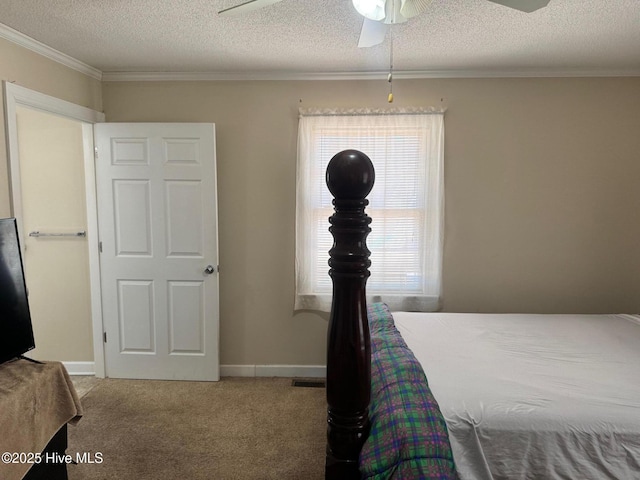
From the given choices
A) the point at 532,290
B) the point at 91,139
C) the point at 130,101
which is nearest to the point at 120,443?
the point at 91,139

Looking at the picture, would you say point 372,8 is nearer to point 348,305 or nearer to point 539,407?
point 348,305

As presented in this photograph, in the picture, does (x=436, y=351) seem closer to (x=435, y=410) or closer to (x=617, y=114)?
(x=435, y=410)

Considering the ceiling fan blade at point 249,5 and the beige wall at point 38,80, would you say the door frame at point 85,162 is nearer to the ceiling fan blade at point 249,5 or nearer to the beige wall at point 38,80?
the beige wall at point 38,80

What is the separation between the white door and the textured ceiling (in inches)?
22.0

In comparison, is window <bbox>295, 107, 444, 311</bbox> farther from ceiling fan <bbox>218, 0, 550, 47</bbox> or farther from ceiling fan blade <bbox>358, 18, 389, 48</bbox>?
ceiling fan <bbox>218, 0, 550, 47</bbox>

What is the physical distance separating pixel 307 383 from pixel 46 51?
2.94 metres

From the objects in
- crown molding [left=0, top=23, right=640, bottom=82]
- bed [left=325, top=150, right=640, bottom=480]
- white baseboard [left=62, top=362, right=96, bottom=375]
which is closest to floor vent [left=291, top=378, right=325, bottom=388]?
bed [left=325, top=150, right=640, bottom=480]

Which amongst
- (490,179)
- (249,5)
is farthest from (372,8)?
(490,179)

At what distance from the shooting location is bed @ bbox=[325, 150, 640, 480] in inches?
40.9

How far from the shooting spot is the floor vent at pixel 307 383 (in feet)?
10.1

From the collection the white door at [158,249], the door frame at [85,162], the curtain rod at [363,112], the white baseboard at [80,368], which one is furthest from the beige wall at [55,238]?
the curtain rod at [363,112]

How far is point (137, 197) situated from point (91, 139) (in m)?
0.55

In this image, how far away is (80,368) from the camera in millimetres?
3273

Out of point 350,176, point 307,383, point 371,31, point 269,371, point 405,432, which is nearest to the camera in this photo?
point 350,176
